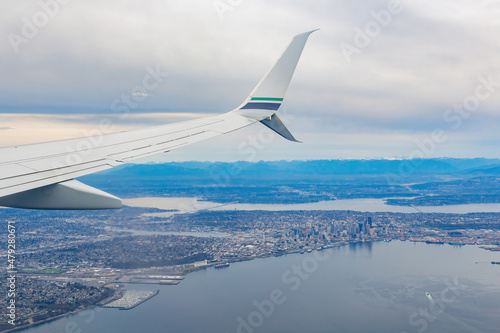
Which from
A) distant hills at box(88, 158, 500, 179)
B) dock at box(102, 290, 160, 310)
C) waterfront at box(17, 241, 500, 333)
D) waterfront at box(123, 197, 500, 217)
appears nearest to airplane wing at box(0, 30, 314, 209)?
waterfront at box(17, 241, 500, 333)

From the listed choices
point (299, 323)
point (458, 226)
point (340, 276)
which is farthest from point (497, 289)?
point (458, 226)

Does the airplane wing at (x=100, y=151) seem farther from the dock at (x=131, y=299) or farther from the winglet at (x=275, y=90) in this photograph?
the dock at (x=131, y=299)

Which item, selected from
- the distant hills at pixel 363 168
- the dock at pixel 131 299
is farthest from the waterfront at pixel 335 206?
the distant hills at pixel 363 168

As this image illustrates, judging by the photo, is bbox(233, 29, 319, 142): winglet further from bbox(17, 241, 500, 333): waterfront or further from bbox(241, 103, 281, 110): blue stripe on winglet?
bbox(17, 241, 500, 333): waterfront

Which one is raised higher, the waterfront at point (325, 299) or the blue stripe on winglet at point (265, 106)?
the blue stripe on winglet at point (265, 106)

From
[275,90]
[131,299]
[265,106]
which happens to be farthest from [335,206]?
[275,90]
